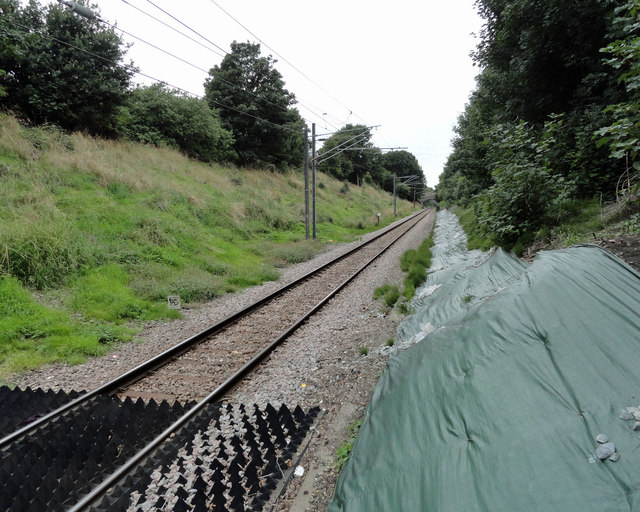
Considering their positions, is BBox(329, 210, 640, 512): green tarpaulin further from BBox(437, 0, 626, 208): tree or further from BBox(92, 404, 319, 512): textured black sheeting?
BBox(437, 0, 626, 208): tree

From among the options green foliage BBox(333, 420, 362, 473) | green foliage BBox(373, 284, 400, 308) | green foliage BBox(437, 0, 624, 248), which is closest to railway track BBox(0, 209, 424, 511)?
green foliage BBox(333, 420, 362, 473)

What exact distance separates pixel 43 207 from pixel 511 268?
12.0 meters

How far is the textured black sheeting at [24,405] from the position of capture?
11.8ft

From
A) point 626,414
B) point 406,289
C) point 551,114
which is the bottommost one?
point 406,289

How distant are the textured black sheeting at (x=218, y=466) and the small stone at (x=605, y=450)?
243 cm

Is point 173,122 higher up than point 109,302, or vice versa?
point 173,122

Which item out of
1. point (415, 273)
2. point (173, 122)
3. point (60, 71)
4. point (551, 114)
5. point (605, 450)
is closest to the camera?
point (605, 450)

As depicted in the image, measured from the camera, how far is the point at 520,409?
212 cm

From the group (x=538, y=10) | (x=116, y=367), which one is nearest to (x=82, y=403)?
(x=116, y=367)

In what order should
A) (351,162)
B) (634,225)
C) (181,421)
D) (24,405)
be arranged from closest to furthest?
(181,421) → (24,405) → (634,225) → (351,162)

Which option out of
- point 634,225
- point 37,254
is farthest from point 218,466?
point 37,254

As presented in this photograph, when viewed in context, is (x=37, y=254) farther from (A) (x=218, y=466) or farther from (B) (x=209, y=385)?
(A) (x=218, y=466)

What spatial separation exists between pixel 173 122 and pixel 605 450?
25.9 m

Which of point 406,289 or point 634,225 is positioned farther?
point 406,289
